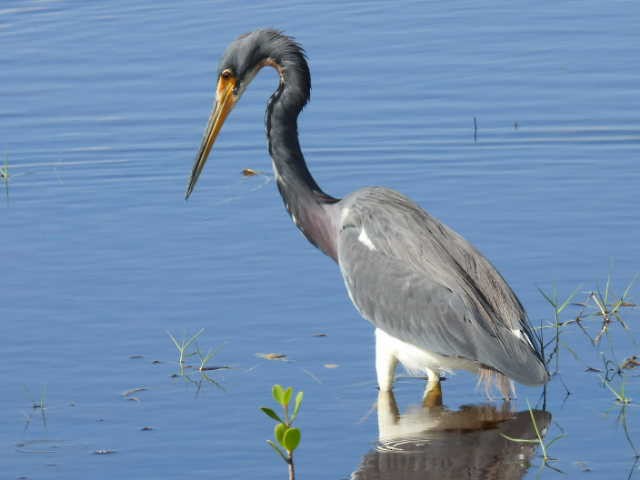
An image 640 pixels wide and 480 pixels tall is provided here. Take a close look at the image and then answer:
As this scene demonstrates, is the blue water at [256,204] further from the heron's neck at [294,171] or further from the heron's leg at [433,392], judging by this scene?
the heron's neck at [294,171]

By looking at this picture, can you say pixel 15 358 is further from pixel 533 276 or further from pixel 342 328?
pixel 533 276

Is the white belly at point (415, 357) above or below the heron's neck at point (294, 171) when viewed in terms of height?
below

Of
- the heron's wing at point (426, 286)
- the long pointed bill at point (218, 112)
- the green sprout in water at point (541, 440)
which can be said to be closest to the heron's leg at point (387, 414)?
the heron's wing at point (426, 286)

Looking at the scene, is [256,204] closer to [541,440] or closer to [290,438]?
[541,440]

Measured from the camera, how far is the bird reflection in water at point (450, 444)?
666cm

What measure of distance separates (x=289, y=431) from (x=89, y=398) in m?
2.35

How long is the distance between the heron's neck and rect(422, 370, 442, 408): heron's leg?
2.96ft

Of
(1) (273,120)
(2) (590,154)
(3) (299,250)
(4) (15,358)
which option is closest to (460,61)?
(2) (590,154)

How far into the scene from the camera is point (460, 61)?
42.3ft

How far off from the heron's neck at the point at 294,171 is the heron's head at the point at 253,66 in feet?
0.09

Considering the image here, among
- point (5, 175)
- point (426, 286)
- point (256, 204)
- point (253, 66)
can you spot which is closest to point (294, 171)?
point (253, 66)

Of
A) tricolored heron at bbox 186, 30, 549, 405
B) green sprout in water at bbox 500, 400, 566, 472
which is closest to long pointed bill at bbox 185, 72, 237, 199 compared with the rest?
tricolored heron at bbox 186, 30, 549, 405

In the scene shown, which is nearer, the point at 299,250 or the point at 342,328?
the point at 342,328

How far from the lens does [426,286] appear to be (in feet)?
24.7
